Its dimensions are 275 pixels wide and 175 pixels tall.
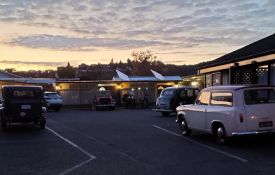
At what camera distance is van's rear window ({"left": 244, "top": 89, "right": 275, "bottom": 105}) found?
1499 cm

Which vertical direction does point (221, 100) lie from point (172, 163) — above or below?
above

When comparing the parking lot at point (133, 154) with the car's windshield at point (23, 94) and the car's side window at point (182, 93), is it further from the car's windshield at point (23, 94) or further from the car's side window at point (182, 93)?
the car's side window at point (182, 93)

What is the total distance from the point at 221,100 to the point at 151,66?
112 meters

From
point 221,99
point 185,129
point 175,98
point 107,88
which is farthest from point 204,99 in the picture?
point 107,88

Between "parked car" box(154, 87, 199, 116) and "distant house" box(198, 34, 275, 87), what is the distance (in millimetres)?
4116

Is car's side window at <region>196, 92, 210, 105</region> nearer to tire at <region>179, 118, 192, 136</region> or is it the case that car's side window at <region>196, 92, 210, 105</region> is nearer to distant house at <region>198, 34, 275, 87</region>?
tire at <region>179, 118, 192, 136</region>

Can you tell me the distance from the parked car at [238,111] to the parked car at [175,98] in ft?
49.0

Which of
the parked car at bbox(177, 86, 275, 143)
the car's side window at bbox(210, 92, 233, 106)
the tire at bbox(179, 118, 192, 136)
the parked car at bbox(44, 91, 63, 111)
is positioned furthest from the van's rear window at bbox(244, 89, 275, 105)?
the parked car at bbox(44, 91, 63, 111)

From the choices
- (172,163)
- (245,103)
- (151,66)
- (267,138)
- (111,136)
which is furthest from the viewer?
(151,66)

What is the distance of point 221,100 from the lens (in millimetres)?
15773

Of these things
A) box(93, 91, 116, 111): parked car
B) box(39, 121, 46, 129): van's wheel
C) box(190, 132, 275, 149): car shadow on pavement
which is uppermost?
box(93, 91, 116, 111): parked car

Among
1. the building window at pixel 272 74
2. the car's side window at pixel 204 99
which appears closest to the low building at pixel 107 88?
the building window at pixel 272 74

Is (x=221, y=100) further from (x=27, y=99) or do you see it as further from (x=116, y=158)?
(x=27, y=99)

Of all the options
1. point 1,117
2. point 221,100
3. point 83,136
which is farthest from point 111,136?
point 1,117
